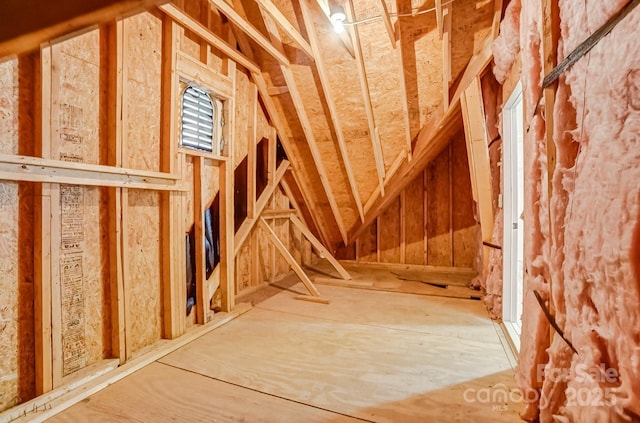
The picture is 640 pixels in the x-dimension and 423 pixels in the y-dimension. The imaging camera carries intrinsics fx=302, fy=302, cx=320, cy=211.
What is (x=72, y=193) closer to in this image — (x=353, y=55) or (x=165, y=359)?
(x=165, y=359)

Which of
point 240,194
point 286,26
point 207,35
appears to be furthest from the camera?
point 240,194

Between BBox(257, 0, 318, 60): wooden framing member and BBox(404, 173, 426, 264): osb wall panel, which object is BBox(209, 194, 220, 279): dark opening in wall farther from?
BBox(404, 173, 426, 264): osb wall panel

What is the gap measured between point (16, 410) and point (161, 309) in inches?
36.4

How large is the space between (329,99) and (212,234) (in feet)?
6.02

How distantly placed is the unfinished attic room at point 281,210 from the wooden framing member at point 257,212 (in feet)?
0.08

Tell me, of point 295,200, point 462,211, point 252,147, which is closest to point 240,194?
point 252,147

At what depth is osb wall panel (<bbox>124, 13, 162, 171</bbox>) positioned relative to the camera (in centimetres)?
206

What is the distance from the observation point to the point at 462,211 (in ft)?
15.6

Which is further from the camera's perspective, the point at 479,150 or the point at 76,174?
the point at 479,150

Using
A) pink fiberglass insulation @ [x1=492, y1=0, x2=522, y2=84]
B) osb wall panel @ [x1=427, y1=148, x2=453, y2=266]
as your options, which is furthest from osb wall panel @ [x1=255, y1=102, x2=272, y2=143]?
osb wall panel @ [x1=427, y1=148, x2=453, y2=266]

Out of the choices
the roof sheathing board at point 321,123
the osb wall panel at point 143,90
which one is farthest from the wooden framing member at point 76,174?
the roof sheathing board at point 321,123

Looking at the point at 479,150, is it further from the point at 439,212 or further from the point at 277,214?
the point at 277,214

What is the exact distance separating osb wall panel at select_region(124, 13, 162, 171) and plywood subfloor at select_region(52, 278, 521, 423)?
1.47 meters

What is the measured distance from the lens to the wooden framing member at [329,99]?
2711 millimetres
